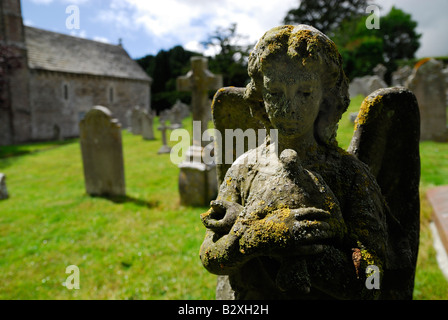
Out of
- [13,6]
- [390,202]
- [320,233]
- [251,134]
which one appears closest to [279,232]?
[320,233]

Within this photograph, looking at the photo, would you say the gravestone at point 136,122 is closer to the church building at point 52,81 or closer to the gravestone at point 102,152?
the church building at point 52,81

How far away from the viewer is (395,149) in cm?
198

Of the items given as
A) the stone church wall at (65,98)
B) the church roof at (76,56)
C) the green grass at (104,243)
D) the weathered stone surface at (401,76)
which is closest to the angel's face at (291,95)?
the green grass at (104,243)

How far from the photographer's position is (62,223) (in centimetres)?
686

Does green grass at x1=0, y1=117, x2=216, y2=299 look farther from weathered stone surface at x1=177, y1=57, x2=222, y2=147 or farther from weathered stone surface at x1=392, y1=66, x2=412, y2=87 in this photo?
weathered stone surface at x1=392, y1=66, x2=412, y2=87

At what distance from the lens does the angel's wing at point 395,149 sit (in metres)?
1.85

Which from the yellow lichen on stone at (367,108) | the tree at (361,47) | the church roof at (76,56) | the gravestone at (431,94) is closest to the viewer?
the yellow lichen on stone at (367,108)

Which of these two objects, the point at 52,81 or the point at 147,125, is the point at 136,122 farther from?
the point at 52,81

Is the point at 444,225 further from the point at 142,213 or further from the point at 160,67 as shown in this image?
the point at 160,67

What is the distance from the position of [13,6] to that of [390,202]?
91.3 ft

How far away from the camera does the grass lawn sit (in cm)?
434

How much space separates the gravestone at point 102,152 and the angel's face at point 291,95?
22.6 feet

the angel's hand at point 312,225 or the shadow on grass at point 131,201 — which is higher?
the angel's hand at point 312,225

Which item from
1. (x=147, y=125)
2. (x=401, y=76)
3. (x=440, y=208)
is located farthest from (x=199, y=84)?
(x=401, y=76)
